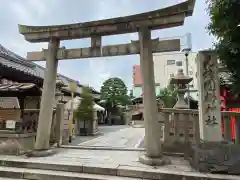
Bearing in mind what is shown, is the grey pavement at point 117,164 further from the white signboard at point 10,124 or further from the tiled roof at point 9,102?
the tiled roof at point 9,102

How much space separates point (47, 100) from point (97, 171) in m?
2.79

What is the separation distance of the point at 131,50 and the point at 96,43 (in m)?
1.22

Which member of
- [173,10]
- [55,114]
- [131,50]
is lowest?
[55,114]

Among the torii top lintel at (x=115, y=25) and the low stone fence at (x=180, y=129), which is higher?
the torii top lintel at (x=115, y=25)

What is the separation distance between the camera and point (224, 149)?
4262 millimetres

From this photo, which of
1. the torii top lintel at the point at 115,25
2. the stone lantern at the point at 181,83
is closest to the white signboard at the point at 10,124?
the torii top lintel at the point at 115,25

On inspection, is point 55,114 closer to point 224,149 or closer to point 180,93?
point 180,93

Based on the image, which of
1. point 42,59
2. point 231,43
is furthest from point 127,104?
point 231,43

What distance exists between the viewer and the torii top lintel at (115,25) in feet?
16.9

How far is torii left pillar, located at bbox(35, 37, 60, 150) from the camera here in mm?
5766

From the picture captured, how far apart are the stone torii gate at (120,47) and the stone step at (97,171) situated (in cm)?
58

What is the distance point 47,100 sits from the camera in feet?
19.3

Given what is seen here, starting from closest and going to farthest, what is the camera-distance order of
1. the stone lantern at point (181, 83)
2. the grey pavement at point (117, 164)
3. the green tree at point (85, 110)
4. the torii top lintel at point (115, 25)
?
the grey pavement at point (117, 164)
the torii top lintel at point (115, 25)
the stone lantern at point (181, 83)
the green tree at point (85, 110)

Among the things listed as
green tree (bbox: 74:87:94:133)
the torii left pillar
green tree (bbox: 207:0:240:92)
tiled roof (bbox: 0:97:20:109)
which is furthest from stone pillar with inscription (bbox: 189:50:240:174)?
green tree (bbox: 74:87:94:133)
